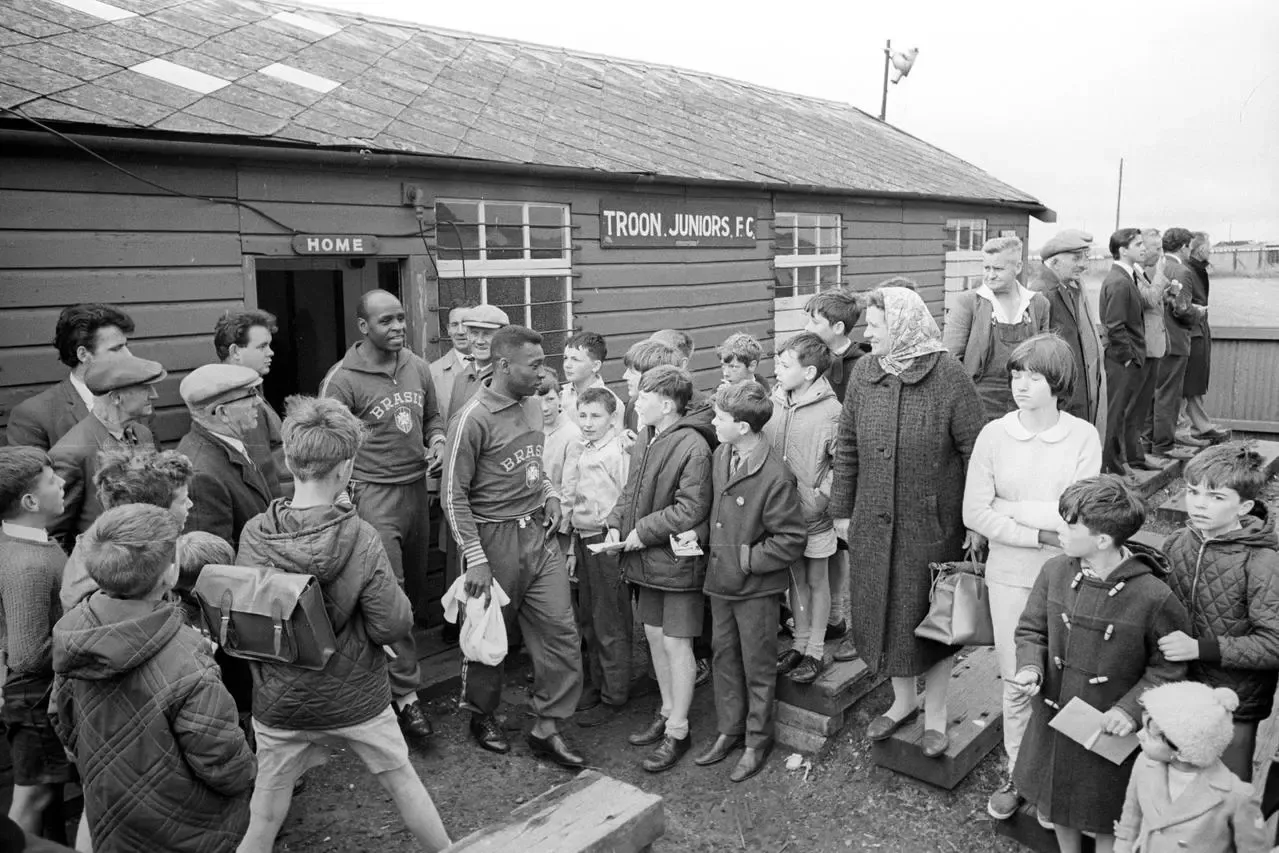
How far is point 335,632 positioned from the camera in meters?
3.26

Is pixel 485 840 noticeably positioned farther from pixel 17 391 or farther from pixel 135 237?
pixel 135 237

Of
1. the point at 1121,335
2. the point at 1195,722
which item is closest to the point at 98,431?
the point at 1195,722

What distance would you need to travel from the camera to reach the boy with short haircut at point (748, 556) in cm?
442

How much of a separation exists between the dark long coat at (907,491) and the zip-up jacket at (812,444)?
1.70 ft

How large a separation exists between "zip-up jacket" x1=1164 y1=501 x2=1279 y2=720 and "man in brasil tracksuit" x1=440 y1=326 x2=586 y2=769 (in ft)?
8.89

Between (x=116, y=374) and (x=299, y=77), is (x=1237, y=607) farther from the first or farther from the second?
(x=299, y=77)

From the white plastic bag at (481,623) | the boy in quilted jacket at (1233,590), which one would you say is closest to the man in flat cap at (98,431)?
the white plastic bag at (481,623)

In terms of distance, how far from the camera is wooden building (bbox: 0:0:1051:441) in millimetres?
4617

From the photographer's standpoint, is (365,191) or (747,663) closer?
(747,663)

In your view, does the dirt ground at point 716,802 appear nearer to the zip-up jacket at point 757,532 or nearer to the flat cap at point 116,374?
the zip-up jacket at point 757,532

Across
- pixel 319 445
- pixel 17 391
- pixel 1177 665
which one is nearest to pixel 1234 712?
pixel 1177 665

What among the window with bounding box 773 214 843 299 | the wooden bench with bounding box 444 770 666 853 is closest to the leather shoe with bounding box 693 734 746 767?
the wooden bench with bounding box 444 770 666 853

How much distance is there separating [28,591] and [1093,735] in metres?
3.62

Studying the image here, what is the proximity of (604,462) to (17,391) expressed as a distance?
2.86 meters
